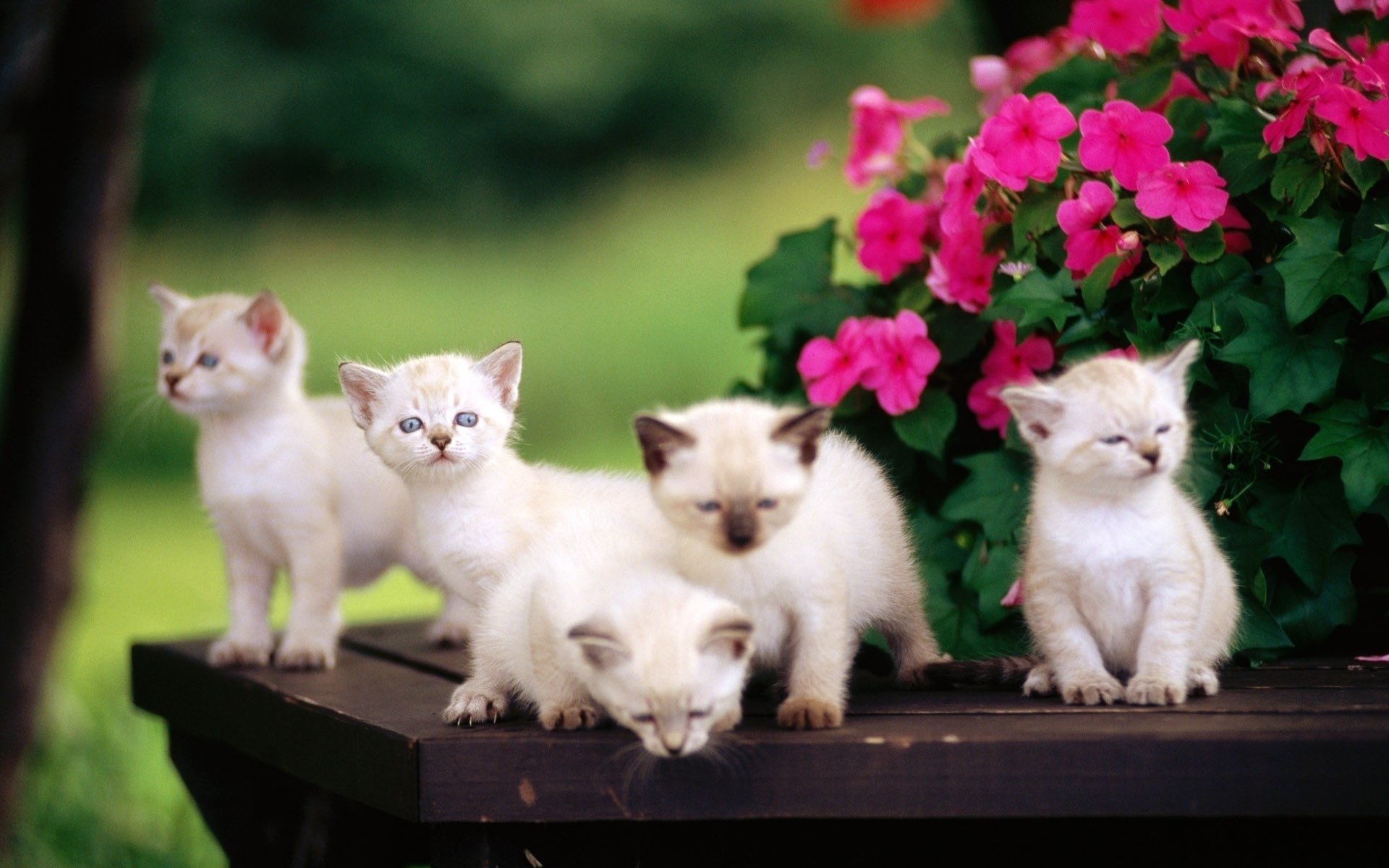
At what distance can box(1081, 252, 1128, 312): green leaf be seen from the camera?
2.25 meters

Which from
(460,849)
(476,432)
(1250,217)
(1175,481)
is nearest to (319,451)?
(476,432)

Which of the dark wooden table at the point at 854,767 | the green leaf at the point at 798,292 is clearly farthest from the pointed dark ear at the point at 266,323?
the green leaf at the point at 798,292

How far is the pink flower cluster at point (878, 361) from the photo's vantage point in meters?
2.49

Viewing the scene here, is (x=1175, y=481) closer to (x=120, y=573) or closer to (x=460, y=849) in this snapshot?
(x=460, y=849)

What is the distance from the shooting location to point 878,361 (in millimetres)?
2514

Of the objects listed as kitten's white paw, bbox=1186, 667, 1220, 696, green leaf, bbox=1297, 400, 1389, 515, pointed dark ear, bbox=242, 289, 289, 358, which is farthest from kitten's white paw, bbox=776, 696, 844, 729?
pointed dark ear, bbox=242, 289, 289, 358

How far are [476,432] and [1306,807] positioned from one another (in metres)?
1.22

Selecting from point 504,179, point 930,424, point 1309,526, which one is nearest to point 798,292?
point 930,424

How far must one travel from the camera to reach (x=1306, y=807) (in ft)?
5.46

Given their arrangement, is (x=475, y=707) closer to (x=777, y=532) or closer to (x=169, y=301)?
(x=777, y=532)

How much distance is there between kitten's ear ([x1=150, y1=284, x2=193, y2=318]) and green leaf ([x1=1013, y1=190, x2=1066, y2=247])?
58.4 inches

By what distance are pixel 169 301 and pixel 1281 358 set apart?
1922mm

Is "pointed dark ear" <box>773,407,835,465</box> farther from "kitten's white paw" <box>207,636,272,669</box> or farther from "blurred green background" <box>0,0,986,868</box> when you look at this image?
"blurred green background" <box>0,0,986,868</box>

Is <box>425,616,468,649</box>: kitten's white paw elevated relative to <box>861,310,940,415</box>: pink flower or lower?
lower
